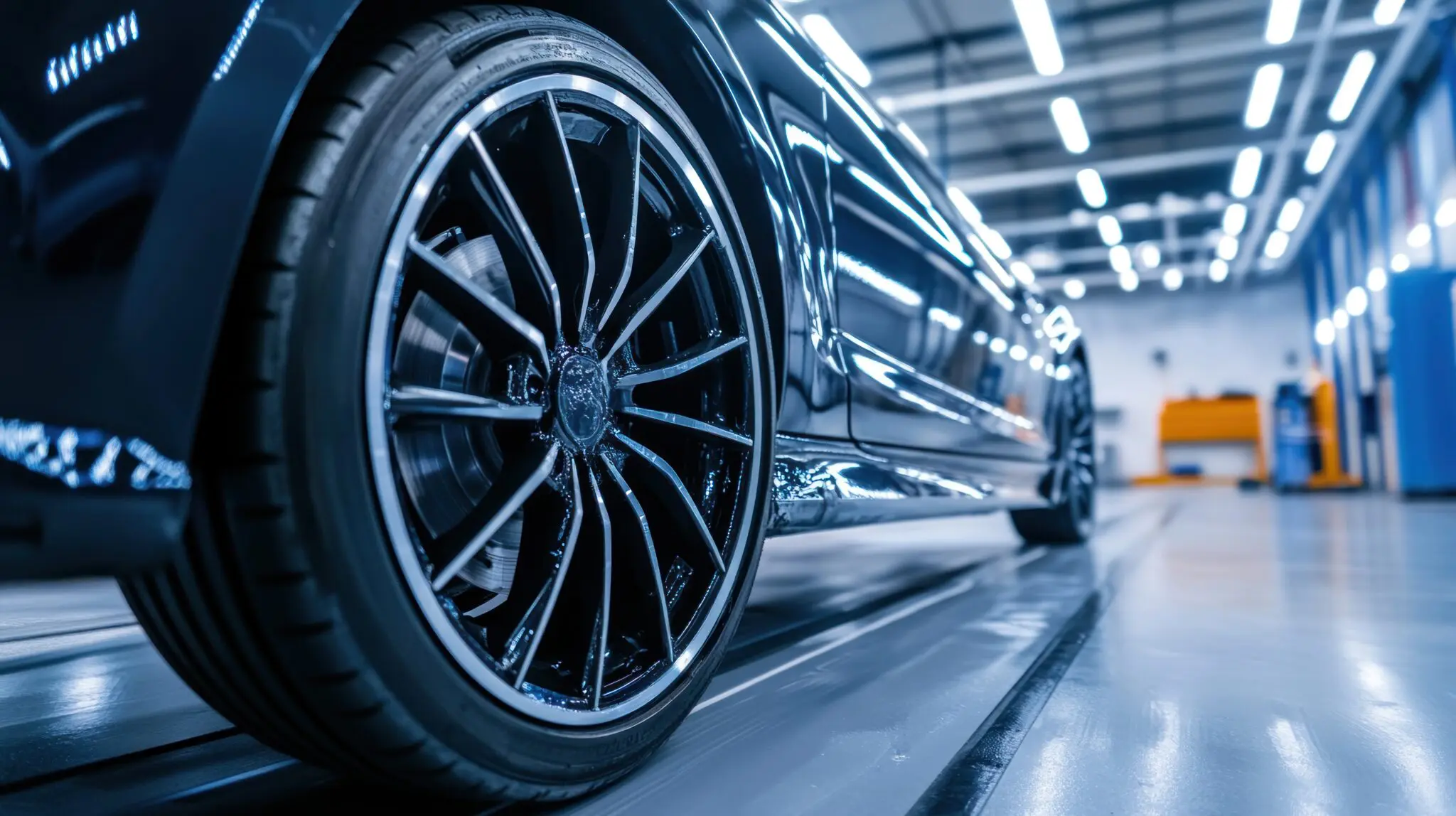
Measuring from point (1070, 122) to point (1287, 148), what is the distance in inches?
146

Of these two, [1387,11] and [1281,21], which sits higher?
[1387,11]

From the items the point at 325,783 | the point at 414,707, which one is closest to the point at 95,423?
the point at 414,707

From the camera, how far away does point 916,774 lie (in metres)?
1.13

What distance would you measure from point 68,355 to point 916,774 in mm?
949

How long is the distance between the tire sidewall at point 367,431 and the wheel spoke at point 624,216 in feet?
0.60

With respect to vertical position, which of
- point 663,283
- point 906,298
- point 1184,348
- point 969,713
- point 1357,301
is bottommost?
point 969,713

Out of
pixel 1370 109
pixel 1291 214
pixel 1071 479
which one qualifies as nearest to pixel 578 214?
pixel 1071 479

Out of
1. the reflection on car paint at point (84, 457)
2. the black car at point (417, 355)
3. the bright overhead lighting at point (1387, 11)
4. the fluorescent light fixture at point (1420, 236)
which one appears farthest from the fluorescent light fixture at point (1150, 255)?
the reflection on car paint at point (84, 457)

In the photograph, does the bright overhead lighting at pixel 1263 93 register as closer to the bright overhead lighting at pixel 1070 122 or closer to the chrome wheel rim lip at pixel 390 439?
the bright overhead lighting at pixel 1070 122

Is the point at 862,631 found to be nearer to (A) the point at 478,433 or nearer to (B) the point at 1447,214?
(A) the point at 478,433

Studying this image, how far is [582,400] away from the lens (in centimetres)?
106

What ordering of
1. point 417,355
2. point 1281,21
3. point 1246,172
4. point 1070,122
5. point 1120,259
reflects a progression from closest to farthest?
point 417,355 < point 1281,21 < point 1070,122 < point 1246,172 < point 1120,259

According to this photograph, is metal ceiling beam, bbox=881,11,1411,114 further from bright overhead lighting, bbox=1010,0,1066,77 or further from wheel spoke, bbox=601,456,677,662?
wheel spoke, bbox=601,456,677,662

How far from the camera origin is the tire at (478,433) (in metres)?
0.73
